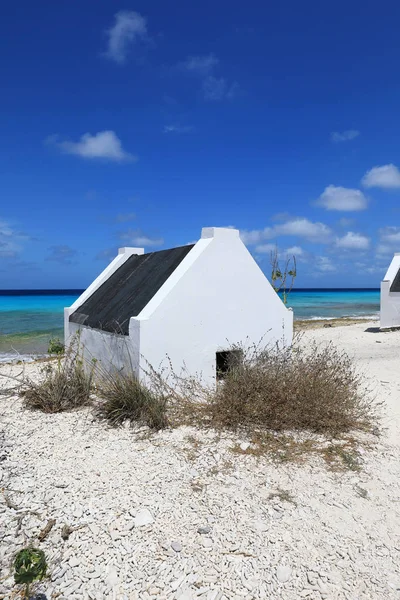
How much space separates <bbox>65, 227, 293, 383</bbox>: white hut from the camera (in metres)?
6.93

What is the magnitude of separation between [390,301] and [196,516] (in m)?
A: 18.4

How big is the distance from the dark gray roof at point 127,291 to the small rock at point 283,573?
4563 millimetres

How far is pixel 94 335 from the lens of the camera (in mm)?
8578

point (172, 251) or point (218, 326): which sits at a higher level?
point (172, 251)

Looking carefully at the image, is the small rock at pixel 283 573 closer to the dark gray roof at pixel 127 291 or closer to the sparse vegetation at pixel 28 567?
the sparse vegetation at pixel 28 567

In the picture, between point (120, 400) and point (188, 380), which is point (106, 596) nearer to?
point (120, 400)

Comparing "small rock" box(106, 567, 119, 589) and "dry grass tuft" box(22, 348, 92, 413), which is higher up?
"dry grass tuft" box(22, 348, 92, 413)

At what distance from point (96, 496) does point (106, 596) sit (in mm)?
1220

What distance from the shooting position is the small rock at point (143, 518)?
13.2ft

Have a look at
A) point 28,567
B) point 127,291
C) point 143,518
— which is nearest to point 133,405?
point 143,518

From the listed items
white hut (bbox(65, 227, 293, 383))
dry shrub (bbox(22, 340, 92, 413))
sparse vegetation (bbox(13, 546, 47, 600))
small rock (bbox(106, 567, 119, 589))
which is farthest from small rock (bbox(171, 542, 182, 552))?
dry shrub (bbox(22, 340, 92, 413))

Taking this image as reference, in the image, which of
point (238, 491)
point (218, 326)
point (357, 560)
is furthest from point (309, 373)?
point (357, 560)

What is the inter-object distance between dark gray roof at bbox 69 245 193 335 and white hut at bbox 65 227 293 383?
27mm

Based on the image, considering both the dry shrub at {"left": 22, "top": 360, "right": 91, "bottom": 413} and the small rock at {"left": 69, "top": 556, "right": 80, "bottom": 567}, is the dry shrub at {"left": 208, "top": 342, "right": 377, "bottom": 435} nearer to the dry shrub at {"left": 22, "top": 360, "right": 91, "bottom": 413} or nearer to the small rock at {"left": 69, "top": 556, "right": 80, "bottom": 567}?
the dry shrub at {"left": 22, "top": 360, "right": 91, "bottom": 413}
